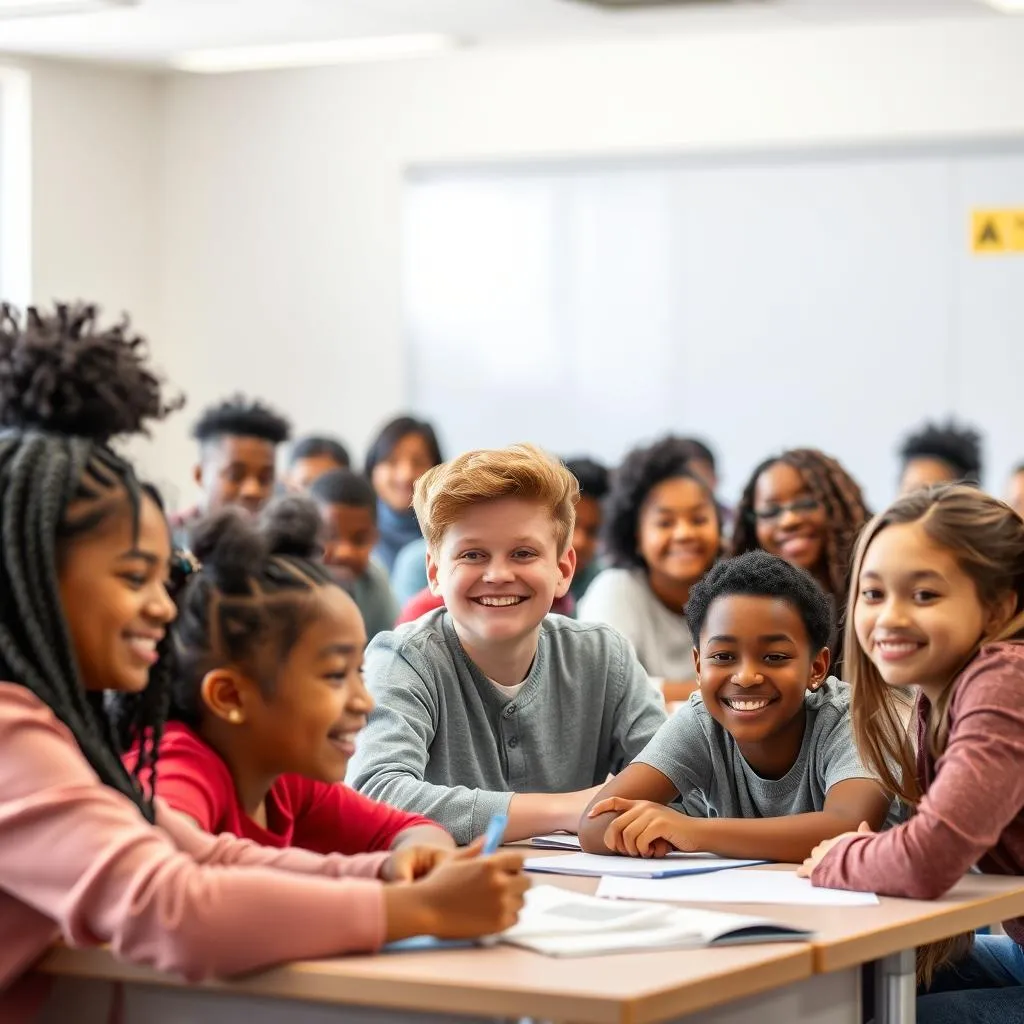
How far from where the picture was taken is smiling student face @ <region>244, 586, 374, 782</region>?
199 cm

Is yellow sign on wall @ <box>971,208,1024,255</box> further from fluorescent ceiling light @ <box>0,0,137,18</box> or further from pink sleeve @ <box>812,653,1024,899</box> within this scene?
pink sleeve @ <box>812,653,1024,899</box>

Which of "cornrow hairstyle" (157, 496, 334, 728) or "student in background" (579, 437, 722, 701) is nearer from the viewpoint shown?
"cornrow hairstyle" (157, 496, 334, 728)

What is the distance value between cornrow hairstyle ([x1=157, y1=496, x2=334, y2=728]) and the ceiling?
4.75 m

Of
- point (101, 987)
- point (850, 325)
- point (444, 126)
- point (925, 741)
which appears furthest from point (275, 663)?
point (444, 126)

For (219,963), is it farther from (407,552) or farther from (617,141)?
(617,141)

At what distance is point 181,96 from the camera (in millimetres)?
8203

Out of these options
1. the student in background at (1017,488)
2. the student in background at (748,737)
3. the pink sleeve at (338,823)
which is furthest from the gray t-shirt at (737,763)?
the student in background at (1017,488)

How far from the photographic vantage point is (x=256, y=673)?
2.00 metres

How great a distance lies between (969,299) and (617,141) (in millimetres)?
1625

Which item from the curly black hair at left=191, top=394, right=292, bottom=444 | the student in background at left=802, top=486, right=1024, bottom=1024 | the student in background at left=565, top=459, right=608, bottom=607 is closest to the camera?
the student in background at left=802, top=486, right=1024, bottom=1024

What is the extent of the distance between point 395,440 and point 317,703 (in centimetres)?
463

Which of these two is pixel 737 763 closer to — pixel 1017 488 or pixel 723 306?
pixel 1017 488

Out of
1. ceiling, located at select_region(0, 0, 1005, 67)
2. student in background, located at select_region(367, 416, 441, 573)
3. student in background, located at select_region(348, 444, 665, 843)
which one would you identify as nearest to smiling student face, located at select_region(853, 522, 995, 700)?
student in background, located at select_region(348, 444, 665, 843)

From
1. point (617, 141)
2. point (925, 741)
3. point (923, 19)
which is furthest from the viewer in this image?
point (617, 141)
